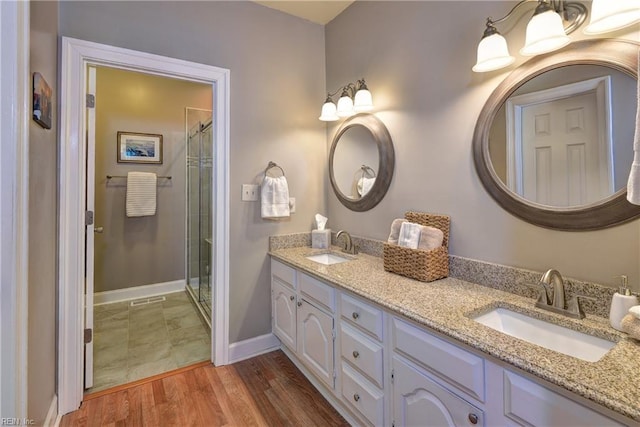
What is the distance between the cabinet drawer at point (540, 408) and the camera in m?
0.70

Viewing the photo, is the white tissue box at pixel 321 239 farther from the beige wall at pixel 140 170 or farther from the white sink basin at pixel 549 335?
the beige wall at pixel 140 170

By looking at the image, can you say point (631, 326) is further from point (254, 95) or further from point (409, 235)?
point (254, 95)

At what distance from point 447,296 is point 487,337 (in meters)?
0.36

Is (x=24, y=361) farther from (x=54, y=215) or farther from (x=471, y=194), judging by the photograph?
(x=471, y=194)

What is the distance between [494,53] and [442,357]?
48.0 inches

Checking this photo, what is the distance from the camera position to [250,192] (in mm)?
2205

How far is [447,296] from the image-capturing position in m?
1.25

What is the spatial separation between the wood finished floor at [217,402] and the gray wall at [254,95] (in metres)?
0.35

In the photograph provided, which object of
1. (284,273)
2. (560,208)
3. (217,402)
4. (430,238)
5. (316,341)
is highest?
(560,208)

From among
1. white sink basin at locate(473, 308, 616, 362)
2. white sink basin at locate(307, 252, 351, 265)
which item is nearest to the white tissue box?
white sink basin at locate(307, 252, 351, 265)

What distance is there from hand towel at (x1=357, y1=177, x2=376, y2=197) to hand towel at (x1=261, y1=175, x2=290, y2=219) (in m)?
0.55

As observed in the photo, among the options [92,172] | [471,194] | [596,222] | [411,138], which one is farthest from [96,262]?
[596,222]

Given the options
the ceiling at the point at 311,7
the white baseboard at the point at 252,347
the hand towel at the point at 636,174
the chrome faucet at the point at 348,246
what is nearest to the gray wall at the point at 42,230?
the white baseboard at the point at 252,347

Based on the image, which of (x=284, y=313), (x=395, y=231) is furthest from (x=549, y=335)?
(x=284, y=313)
